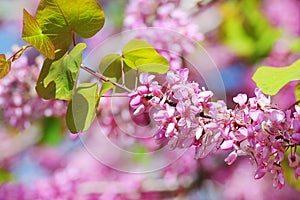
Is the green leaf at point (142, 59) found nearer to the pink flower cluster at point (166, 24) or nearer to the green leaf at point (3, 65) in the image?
the green leaf at point (3, 65)

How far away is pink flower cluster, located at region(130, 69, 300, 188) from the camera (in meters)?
0.73

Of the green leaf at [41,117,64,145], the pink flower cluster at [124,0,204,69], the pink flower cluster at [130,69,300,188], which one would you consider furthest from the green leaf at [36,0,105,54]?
the green leaf at [41,117,64,145]

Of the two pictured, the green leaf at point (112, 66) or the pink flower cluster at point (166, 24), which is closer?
the green leaf at point (112, 66)

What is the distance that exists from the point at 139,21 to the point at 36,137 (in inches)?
48.4

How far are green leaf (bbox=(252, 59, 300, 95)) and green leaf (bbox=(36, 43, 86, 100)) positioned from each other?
0.27 m

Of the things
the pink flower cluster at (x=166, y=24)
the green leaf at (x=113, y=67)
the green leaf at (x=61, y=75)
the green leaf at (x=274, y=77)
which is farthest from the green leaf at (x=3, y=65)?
the pink flower cluster at (x=166, y=24)

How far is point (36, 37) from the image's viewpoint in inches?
31.6

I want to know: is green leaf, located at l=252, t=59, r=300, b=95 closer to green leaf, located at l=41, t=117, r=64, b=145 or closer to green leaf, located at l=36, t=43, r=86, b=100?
green leaf, located at l=36, t=43, r=86, b=100

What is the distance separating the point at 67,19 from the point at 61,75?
8 cm

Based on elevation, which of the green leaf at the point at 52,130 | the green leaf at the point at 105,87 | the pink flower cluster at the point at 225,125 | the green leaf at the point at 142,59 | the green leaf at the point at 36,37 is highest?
the green leaf at the point at 52,130

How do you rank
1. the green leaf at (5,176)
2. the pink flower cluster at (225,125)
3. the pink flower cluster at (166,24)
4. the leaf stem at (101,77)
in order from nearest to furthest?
the pink flower cluster at (225,125) < the leaf stem at (101,77) < the pink flower cluster at (166,24) < the green leaf at (5,176)

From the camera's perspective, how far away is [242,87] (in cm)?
214

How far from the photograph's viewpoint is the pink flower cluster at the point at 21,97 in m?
1.30

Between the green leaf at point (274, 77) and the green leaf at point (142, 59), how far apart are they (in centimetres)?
15
